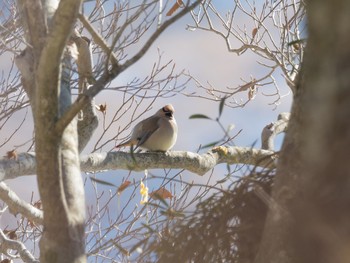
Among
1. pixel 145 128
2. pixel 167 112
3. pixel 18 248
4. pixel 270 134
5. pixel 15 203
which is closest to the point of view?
pixel 15 203

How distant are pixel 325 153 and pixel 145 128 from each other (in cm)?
409

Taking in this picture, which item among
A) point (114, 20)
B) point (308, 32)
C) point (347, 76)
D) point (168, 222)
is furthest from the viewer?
point (114, 20)

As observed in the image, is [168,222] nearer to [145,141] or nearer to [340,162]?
[340,162]

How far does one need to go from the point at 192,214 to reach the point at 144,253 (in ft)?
0.65

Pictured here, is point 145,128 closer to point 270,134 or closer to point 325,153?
point 270,134

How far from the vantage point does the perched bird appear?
5168mm

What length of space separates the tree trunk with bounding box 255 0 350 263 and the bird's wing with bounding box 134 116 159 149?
359 centimetres

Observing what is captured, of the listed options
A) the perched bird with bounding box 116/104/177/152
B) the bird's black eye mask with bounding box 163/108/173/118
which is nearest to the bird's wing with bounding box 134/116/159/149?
the perched bird with bounding box 116/104/177/152

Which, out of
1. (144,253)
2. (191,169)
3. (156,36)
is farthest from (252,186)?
(191,169)

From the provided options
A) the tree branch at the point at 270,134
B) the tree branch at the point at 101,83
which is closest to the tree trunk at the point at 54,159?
the tree branch at the point at 101,83

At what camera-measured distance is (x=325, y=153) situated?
138 cm

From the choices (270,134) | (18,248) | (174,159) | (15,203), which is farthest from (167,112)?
(15,203)

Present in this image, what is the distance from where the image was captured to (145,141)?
206 inches

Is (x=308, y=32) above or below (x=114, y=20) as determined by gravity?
below
